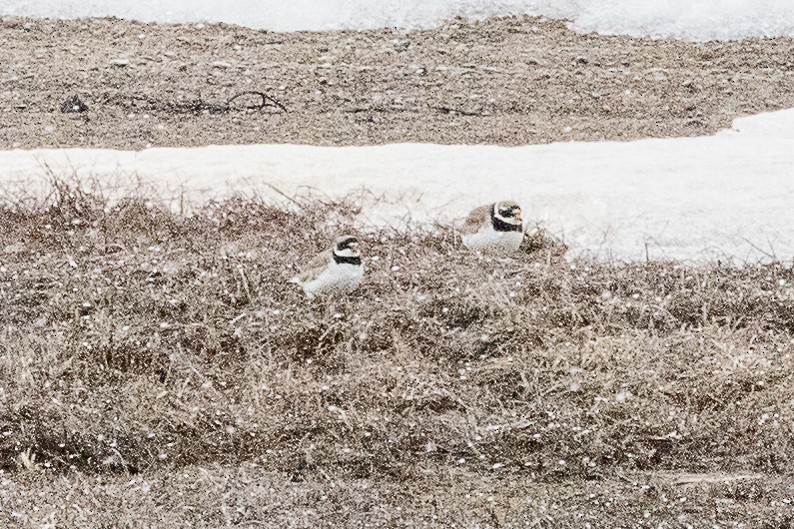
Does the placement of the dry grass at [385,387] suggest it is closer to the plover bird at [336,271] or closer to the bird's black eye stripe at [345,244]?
the plover bird at [336,271]

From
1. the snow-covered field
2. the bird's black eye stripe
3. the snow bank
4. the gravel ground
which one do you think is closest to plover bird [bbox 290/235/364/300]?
the bird's black eye stripe

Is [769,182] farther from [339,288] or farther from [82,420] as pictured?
[82,420]

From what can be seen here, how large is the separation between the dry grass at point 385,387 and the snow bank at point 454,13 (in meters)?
2.27

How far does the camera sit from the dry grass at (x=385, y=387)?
5352mm

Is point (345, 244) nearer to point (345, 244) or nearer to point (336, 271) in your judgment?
point (345, 244)

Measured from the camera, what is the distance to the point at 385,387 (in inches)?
227

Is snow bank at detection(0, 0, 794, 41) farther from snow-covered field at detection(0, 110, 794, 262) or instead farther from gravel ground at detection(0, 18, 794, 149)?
snow-covered field at detection(0, 110, 794, 262)

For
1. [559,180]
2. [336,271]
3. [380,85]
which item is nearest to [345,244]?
[336,271]

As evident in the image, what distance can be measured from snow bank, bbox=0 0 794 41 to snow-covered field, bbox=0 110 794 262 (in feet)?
3.57

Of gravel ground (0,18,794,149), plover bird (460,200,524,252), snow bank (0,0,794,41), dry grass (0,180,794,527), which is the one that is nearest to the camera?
dry grass (0,180,794,527)

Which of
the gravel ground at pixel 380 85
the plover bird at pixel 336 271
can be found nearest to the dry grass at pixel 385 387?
the plover bird at pixel 336 271

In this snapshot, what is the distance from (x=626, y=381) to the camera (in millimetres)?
5770

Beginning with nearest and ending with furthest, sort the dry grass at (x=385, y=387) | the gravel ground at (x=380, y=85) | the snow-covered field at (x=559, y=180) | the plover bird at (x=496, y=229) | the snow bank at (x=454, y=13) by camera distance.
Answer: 1. the dry grass at (x=385, y=387)
2. the plover bird at (x=496, y=229)
3. the snow-covered field at (x=559, y=180)
4. the gravel ground at (x=380, y=85)
5. the snow bank at (x=454, y=13)

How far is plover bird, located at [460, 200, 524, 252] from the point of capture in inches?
248
